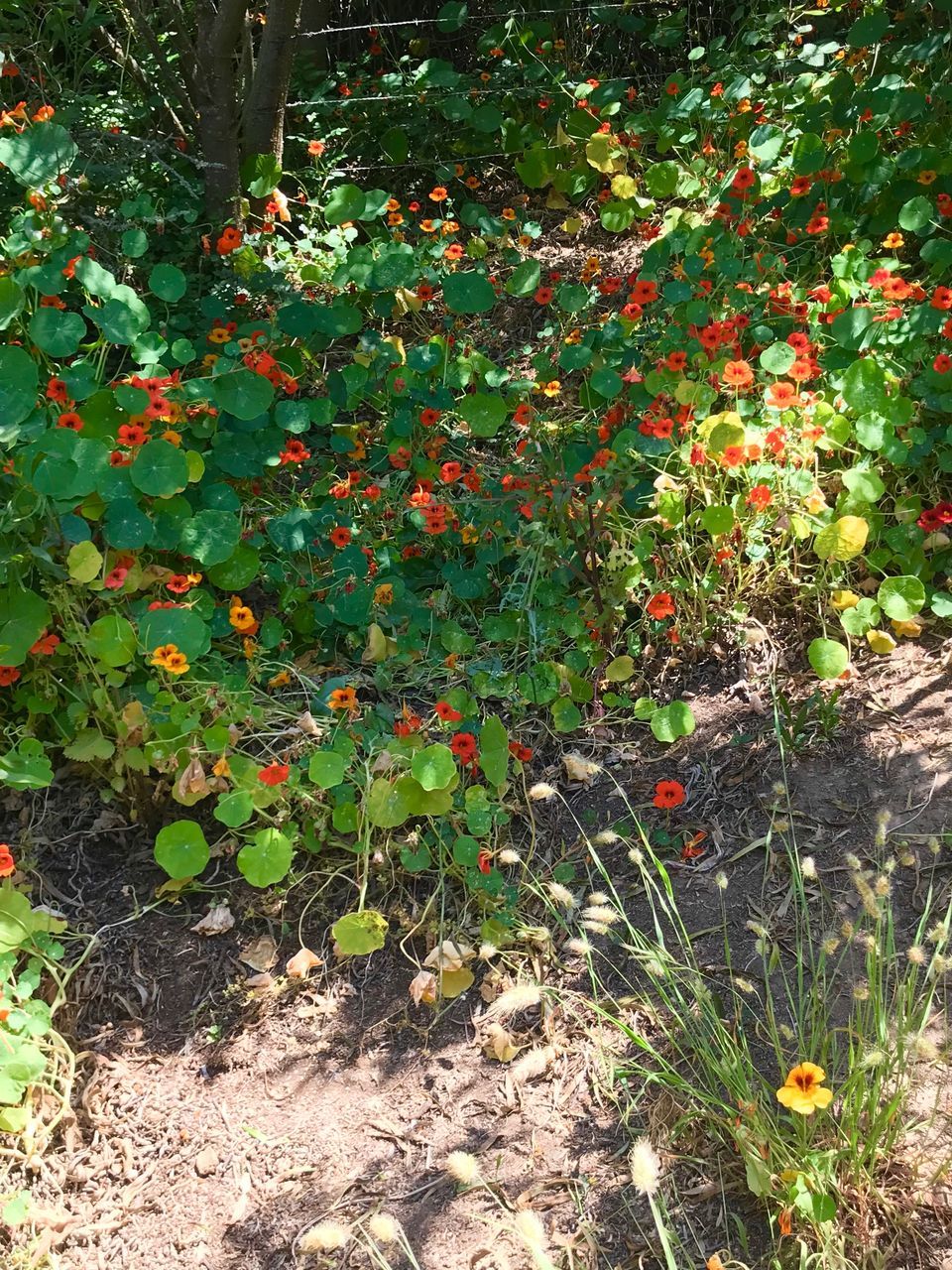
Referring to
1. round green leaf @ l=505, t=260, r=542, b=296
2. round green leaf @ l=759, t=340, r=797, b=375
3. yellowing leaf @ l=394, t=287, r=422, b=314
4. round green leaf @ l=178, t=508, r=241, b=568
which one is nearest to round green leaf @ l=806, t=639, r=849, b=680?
round green leaf @ l=759, t=340, r=797, b=375

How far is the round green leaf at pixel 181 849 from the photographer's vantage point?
2.20m

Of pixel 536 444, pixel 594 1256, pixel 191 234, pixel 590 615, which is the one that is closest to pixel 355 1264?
pixel 594 1256

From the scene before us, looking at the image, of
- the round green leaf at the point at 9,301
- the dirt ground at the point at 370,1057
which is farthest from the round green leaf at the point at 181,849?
the round green leaf at the point at 9,301

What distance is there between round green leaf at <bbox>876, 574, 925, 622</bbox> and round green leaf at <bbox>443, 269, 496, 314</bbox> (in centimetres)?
140

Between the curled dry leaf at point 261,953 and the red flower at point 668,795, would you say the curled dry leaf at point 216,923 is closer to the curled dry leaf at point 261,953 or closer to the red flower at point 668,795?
the curled dry leaf at point 261,953

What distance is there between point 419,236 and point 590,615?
1.86 metres

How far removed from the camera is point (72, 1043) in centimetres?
212

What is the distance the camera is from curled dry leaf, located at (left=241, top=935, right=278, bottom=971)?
2.20 metres

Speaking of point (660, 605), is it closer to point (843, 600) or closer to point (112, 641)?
point (843, 600)

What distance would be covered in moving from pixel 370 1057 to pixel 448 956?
223mm

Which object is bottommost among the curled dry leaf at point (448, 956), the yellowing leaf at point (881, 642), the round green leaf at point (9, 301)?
the curled dry leaf at point (448, 956)

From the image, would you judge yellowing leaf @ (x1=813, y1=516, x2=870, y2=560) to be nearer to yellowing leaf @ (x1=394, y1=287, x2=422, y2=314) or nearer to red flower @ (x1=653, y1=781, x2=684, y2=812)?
red flower @ (x1=653, y1=781, x2=684, y2=812)

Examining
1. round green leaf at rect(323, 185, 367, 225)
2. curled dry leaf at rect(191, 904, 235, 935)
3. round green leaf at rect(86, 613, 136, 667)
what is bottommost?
curled dry leaf at rect(191, 904, 235, 935)

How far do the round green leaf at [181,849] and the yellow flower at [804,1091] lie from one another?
1177 millimetres
